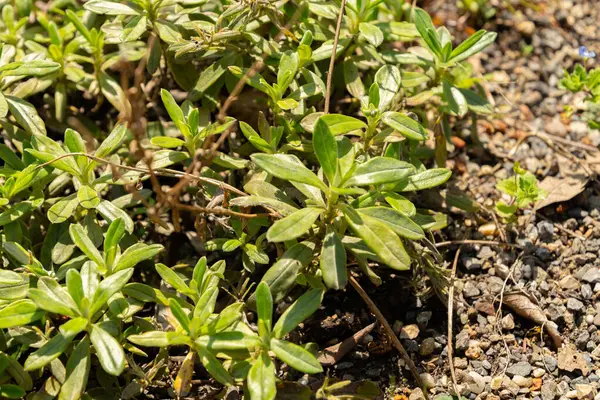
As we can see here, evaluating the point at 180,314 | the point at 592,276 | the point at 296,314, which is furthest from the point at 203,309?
the point at 592,276

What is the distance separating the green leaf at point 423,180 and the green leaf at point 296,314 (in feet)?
1.88

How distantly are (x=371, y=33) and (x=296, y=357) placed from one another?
1.53 meters

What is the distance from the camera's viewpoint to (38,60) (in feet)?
10.7

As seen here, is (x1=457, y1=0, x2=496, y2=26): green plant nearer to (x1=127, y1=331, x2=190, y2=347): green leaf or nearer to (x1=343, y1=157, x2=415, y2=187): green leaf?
(x1=343, y1=157, x2=415, y2=187): green leaf

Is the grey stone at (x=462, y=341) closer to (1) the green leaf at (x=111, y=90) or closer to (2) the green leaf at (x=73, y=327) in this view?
(2) the green leaf at (x=73, y=327)

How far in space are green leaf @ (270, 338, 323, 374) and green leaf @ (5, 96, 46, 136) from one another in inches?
55.9

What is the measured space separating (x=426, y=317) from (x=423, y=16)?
1.34 m

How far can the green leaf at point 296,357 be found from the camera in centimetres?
255

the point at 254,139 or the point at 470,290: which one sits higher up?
the point at 254,139

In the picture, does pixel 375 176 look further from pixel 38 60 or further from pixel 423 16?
pixel 38 60

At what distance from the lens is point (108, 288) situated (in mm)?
2711

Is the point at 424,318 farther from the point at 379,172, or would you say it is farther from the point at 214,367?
the point at 214,367

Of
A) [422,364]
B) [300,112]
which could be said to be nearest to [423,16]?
[300,112]

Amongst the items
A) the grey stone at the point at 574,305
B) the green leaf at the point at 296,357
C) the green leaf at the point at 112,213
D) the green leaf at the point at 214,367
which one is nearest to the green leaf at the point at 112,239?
the green leaf at the point at 112,213
